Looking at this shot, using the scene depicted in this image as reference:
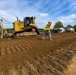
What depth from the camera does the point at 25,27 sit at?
2342 cm

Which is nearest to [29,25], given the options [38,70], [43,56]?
[43,56]

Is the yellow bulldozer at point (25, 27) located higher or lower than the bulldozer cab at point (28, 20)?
lower

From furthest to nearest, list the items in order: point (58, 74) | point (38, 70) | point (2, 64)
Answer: point (2, 64), point (38, 70), point (58, 74)

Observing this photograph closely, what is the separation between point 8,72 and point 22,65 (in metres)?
0.83

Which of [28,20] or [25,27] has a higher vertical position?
[28,20]

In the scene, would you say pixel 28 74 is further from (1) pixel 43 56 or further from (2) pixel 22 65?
(1) pixel 43 56

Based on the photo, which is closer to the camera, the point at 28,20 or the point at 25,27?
the point at 25,27

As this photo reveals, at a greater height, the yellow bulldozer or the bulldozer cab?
the bulldozer cab

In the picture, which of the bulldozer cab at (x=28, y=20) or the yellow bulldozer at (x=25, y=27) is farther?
the bulldozer cab at (x=28, y=20)

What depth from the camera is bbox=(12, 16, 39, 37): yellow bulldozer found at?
883 inches

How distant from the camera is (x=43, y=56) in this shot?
8.24 metres

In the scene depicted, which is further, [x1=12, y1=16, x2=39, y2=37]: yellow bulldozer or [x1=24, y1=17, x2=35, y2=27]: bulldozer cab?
[x1=24, y1=17, x2=35, y2=27]: bulldozer cab

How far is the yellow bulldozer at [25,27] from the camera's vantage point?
22.4 m

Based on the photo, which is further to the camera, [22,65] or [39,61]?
[39,61]
